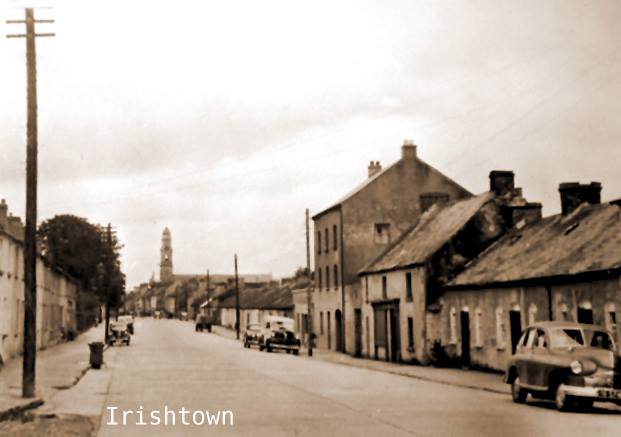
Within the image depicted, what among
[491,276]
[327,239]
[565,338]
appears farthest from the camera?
[327,239]

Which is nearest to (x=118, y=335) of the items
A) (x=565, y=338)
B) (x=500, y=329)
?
(x=500, y=329)

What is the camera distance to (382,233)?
53344 millimetres

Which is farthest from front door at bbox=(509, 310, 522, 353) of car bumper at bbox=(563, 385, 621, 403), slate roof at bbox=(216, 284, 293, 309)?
slate roof at bbox=(216, 284, 293, 309)

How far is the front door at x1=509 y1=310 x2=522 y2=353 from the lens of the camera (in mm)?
28938

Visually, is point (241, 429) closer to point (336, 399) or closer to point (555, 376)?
point (336, 399)

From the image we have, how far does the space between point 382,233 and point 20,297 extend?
2325 centimetres

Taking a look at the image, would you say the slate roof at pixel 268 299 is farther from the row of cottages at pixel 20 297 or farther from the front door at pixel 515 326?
the front door at pixel 515 326

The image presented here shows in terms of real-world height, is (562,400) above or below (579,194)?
below

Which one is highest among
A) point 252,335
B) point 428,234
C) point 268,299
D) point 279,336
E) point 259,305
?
point 428,234

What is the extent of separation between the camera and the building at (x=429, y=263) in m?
36.8

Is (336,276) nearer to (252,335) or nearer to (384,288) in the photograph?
(252,335)

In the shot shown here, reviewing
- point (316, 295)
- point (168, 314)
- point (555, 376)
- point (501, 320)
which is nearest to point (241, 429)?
point (555, 376)

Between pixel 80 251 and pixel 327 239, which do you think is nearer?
pixel 327 239

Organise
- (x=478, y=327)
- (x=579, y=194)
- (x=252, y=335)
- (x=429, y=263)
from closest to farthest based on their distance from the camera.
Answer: (x=579, y=194) → (x=478, y=327) → (x=429, y=263) → (x=252, y=335)
